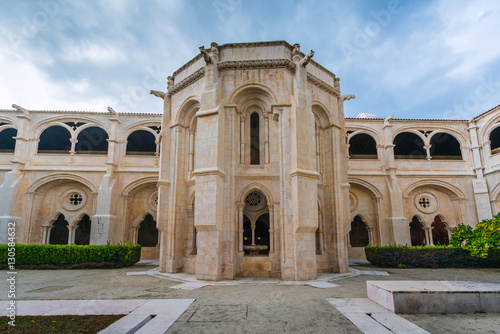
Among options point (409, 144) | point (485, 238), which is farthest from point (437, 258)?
point (409, 144)

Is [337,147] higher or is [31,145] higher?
[31,145]

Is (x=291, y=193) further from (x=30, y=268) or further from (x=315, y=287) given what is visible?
(x=30, y=268)

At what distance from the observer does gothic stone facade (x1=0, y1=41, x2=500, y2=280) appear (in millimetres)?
11266

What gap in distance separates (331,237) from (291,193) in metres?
3.72

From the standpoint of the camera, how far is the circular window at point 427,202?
72.9 feet

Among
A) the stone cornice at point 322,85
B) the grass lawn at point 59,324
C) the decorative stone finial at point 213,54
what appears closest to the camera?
the grass lawn at point 59,324

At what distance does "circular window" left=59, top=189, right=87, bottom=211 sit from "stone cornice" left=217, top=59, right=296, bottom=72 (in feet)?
53.0

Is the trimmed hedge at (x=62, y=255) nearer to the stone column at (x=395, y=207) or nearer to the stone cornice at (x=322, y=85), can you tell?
the stone cornice at (x=322, y=85)

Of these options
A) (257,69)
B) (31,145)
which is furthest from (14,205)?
(257,69)

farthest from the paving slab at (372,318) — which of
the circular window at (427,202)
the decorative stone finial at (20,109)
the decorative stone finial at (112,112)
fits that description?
the decorative stone finial at (20,109)

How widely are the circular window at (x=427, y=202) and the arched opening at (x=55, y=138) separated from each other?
2853 cm

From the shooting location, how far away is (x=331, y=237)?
13.3 m

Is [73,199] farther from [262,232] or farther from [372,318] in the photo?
[372,318]

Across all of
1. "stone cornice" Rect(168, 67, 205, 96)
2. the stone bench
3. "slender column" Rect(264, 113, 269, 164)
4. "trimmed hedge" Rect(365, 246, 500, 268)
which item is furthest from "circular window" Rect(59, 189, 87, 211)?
the stone bench
